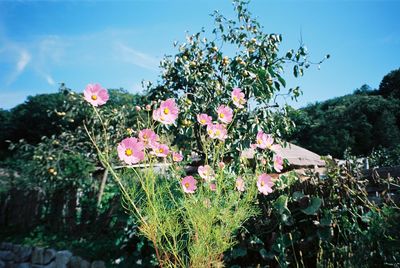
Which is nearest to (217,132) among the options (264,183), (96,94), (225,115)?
(225,115)

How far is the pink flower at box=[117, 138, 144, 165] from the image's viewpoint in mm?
1315

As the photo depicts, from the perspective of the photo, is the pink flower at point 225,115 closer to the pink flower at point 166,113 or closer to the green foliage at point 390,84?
the pink flower at point 166,113

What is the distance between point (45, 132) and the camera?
59.7ft

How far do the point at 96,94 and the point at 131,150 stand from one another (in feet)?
0.96

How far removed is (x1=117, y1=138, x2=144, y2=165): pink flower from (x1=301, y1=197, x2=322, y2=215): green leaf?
126cm

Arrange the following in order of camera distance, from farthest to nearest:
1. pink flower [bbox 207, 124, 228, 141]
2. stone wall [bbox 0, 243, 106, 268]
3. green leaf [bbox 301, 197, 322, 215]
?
1. stone wall [bbox 0, 243, 106, 268]
2. green leaf [bbox 301, 197, 322, 215]
3. pink flower [bbox 207, 124, 228, 141]

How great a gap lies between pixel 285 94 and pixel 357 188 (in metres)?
1.75

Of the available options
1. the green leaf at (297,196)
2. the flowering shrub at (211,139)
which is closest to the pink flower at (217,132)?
the flowering shrub at (211,139)

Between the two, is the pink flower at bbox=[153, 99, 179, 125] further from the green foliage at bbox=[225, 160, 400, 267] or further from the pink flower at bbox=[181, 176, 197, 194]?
the green foliage at bbox=[225, 160, 400, 267]

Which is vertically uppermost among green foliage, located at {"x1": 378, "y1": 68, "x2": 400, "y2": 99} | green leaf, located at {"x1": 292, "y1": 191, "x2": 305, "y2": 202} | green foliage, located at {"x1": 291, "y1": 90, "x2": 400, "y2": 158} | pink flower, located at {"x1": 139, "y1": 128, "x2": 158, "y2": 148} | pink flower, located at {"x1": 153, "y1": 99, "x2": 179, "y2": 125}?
green foliage, located at {"x1": 378, "y1": 68, "x2": 400, "y2": 99}

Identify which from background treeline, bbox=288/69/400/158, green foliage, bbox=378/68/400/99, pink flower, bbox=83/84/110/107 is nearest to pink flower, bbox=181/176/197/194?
pink flower, bbox=83/84/110/107

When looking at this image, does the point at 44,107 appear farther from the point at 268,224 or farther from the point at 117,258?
the point at 268,224

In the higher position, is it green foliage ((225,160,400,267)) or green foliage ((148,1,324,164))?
green foliage ((148,1,324,164))

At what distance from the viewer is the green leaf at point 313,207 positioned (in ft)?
6.73
